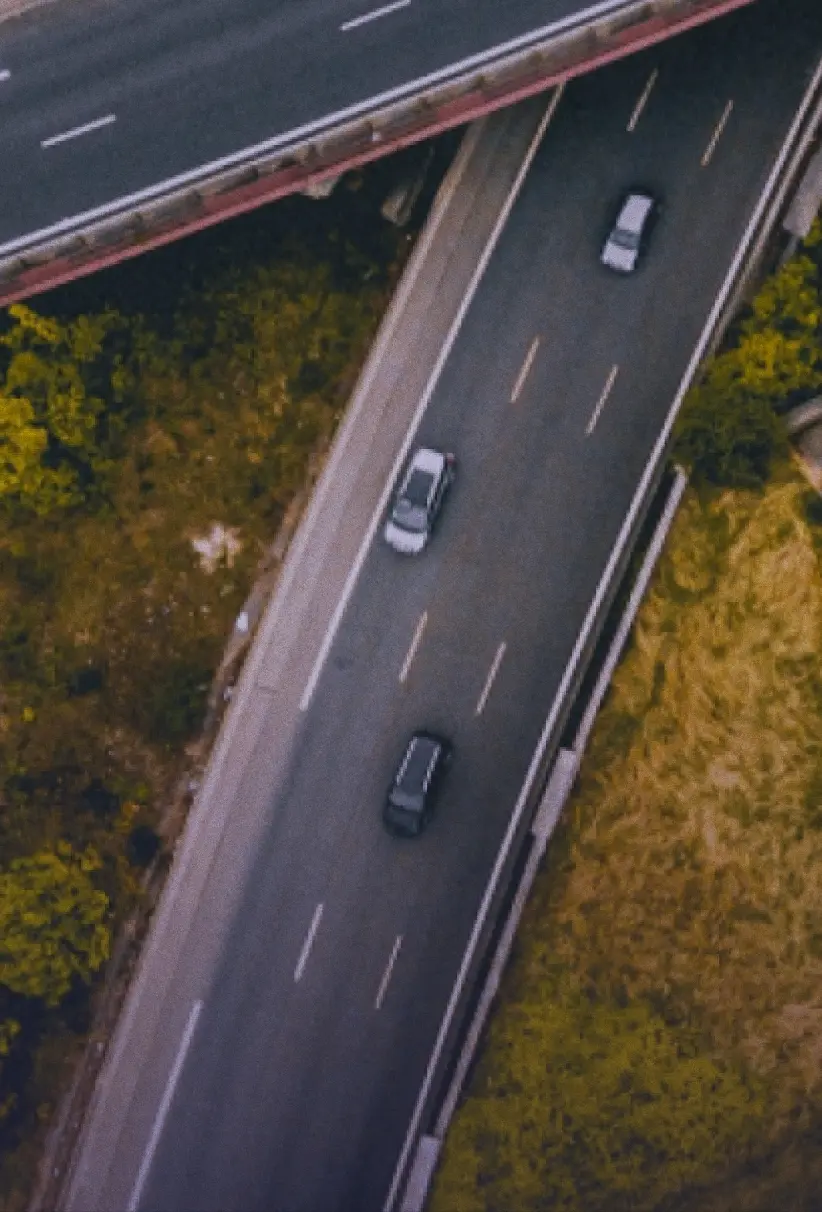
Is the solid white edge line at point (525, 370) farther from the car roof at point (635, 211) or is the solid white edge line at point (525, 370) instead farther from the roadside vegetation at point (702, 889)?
the roadside vegetation at point (702, 889)

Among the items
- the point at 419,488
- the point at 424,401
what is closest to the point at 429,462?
the point at 419,488

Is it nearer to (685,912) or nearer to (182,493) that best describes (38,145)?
(182,493)

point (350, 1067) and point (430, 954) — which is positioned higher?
point (430, 954)

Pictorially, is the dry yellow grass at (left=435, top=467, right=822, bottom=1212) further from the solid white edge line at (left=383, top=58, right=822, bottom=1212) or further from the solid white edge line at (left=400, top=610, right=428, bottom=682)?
the solid white edge line at (left=400, top=610, right=428, bottom=682)

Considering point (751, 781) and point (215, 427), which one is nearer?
point (751, 781)

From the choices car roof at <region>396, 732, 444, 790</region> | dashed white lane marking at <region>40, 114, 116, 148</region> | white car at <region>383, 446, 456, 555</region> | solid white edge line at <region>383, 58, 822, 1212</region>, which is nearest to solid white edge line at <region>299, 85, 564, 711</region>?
white car at <region>383, 446, 456, 555</region>

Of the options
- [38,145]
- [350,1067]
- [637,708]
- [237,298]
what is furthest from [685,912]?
[38,145]
